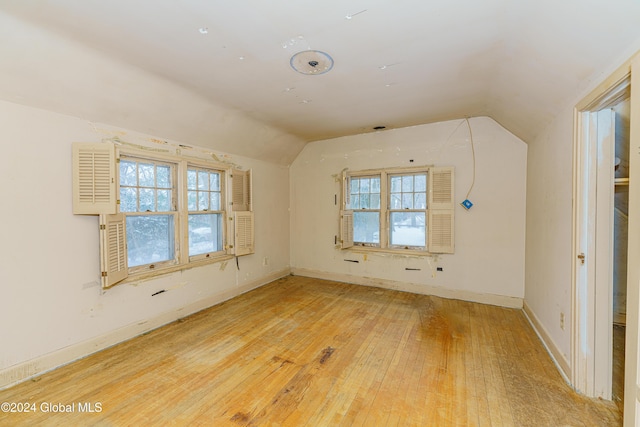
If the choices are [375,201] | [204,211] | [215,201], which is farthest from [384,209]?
[204,211]

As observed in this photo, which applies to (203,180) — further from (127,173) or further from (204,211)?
(127,173)

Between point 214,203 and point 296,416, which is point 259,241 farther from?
point 296,416

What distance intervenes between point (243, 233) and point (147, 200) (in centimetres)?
143

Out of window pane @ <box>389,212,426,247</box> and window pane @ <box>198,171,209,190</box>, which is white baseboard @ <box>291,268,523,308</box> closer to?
window pane @ <box>389,212,426,247</box>

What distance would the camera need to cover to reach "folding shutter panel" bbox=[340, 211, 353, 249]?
457cm

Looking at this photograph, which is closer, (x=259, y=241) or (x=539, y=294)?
(x=539, y=294)

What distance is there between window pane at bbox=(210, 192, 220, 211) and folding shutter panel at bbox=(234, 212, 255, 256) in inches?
11.4

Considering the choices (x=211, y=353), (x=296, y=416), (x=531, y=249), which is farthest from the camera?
(x=531, y=249)

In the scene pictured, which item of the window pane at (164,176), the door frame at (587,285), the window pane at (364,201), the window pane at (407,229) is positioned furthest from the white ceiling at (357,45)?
the window pane at (364,201)

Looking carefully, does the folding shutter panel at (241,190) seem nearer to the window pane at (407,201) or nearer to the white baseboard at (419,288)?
the white baseboard at (419,288)

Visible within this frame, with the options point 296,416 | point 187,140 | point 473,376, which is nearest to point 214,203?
point 187,140

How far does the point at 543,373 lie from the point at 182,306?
3.87m

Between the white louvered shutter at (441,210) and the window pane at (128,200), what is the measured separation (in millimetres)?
3952

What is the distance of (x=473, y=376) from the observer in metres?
2.18
